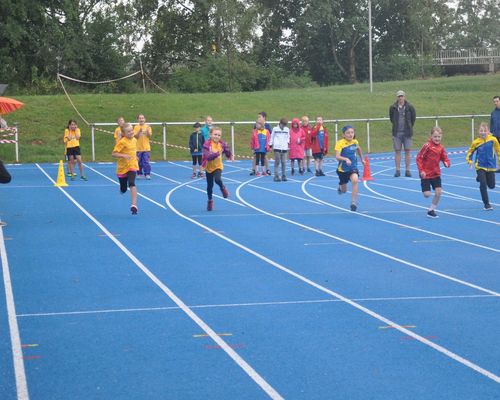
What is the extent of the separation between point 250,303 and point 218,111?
120ft

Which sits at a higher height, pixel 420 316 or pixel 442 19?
pixel 442 19

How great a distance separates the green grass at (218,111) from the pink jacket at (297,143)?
32.8 feet

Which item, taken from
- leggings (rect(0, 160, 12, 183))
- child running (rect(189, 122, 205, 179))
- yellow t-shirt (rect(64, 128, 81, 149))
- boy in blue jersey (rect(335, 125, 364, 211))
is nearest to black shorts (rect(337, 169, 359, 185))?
boy in blue jersey (rect(335, 125, 364, 211))

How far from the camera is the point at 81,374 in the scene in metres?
6.90

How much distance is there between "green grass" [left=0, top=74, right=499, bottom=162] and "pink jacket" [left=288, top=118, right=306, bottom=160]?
9983 millimetres

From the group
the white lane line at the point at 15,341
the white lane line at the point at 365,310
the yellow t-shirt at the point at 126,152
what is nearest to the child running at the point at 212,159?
the yellow t-shirt at the point at 126,152

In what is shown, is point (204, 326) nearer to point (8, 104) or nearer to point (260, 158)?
point (8, 104)

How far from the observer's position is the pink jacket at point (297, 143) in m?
27.6

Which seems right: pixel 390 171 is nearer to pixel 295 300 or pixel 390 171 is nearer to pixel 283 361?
pixel 295 300

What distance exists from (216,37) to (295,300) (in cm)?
5759

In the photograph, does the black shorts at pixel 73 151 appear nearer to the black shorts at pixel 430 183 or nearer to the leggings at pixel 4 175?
the leggings at pixel 4 175

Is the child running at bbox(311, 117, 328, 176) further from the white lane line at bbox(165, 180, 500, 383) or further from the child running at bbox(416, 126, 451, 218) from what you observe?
the white lane line at bbox(165, 180, 500, 383)

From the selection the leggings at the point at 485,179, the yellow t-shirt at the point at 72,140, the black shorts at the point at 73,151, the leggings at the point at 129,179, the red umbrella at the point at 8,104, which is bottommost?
the leggings at the point at 485,179

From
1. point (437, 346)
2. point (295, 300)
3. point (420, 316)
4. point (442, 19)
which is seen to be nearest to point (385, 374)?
point (437, 346)
